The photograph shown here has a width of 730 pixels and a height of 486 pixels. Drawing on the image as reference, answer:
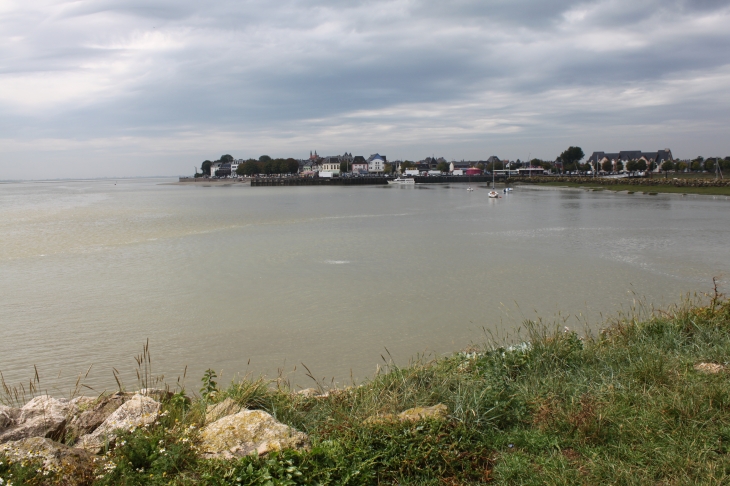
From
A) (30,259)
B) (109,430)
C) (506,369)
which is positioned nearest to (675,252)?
(506,369)

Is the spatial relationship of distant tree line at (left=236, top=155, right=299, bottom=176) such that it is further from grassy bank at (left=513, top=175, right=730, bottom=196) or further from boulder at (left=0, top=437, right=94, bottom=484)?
boulder at (left=0, top=437, right=94, bottom=484)

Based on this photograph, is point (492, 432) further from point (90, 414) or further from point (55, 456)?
point (90, 414)

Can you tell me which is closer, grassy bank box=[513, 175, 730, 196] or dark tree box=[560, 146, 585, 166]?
grassy bank box=[513, 175, 730, 196]

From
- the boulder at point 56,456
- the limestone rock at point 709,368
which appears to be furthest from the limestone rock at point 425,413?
the limestone rock at point 709,368

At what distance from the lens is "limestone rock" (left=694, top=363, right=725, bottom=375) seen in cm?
514

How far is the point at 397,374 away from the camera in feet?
17.9

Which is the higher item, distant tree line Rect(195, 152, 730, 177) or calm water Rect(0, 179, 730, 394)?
distant tree line Rect(195, 152, 730, 177)

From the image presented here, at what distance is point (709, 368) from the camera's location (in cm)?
533

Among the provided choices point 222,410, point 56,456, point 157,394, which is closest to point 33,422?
point 56,456

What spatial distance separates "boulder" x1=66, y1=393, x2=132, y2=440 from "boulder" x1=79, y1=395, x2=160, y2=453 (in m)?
0.17

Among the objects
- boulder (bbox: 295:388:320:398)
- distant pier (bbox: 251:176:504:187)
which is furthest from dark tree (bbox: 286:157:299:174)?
boulder (bbox: 295:388:320:398)

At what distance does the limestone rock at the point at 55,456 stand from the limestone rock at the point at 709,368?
5.32 m

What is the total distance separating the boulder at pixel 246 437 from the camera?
3.79m

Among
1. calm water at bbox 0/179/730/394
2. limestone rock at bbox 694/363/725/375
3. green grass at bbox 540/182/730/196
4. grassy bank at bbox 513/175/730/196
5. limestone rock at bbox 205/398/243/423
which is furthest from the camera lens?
grassy bank at bbox 513/175/730/196
